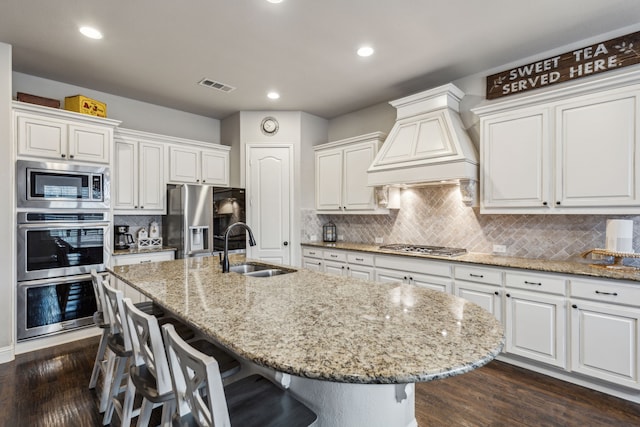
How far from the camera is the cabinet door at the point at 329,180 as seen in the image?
14.7 ft

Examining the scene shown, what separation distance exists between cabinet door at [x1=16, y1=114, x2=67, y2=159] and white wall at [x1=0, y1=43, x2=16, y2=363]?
4.4 inches

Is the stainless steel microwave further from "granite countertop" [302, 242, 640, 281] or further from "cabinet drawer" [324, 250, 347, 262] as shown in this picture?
"granite countertop" [302, 242, 640, 281]

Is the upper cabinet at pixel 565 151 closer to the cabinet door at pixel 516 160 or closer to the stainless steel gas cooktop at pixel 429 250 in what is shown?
the cabinet door at pixel 516 160

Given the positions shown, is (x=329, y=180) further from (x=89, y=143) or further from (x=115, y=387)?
(x=115, y=387)

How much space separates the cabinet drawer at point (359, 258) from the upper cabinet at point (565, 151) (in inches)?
52.8

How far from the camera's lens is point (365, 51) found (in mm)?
2955

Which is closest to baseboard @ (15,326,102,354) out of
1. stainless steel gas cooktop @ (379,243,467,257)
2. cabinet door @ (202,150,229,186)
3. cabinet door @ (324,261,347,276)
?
cabinet door @ (202,150,229,186)

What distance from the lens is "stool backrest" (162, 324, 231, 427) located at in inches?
34.6

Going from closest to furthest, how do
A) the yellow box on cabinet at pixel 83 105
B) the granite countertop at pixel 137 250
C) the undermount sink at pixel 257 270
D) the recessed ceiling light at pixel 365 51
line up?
the undermount sink at pixel 257 270 → the recessed ceiling light at pixel 365 51 → the yellow box on cabinet at pixel 83 105 → the granite countertop at pixel 137 250

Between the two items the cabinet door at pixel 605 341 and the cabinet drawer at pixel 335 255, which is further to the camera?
the cabinet drawer at pixel 335 255

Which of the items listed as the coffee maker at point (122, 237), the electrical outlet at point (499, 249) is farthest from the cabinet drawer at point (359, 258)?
the coffee maker at point (122, 237)

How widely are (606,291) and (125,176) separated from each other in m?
4.80

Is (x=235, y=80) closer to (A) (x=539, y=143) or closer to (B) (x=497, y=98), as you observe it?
(B) (x=497, y=98)

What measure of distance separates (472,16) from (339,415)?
2.82 m
